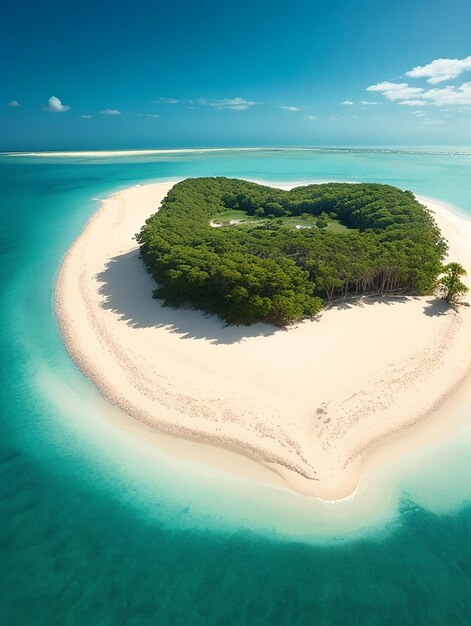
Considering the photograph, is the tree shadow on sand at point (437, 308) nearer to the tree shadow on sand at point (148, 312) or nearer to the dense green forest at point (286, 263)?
the dense green forest at point (286, 263)

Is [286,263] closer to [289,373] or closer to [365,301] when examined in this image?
[365,301]

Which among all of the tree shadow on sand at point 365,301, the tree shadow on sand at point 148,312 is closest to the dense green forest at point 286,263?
the tree shadow on sand at point 365,301

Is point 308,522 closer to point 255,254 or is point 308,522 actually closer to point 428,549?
point 428,549

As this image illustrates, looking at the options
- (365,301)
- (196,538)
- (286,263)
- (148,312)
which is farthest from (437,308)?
(196,538)

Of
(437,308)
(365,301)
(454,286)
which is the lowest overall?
(437,308)

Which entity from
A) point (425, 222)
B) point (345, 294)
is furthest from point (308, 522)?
point (425, 222)

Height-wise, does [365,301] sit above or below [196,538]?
above
